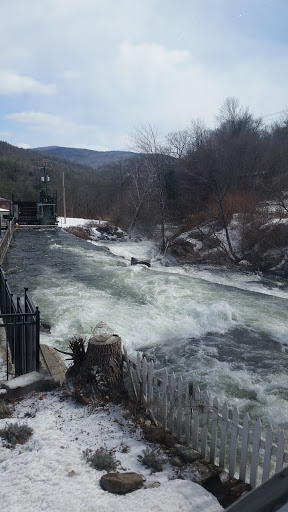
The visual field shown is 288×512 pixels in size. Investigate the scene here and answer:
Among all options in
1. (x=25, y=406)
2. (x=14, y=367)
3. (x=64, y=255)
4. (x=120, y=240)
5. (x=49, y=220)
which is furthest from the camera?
(x=49, y=220)

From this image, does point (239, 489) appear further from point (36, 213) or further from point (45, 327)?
point (36, 213)

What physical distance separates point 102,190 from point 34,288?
58.1 m

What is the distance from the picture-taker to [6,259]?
19.4 m

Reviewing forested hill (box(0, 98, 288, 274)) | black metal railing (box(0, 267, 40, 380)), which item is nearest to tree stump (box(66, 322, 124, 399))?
black metal railing (box(0, 267, 40, 380))

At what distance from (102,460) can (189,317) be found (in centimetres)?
710

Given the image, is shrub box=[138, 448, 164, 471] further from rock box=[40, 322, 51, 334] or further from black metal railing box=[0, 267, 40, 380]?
rock box=[40, 322, 51, 334]

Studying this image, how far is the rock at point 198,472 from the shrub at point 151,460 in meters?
0.25

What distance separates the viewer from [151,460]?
12.3 ft

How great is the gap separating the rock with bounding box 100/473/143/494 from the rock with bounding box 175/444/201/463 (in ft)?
2.16

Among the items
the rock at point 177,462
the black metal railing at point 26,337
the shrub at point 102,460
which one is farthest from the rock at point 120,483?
the black metal railing at point 26,337

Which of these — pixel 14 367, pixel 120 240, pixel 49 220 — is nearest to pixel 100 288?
pixel 14 367

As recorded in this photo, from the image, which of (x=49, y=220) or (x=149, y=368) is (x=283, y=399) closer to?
(x=149, y=368)

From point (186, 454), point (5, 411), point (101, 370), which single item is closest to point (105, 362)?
point (101, 370)

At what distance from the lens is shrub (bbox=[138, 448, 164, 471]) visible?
3693 millimetres
